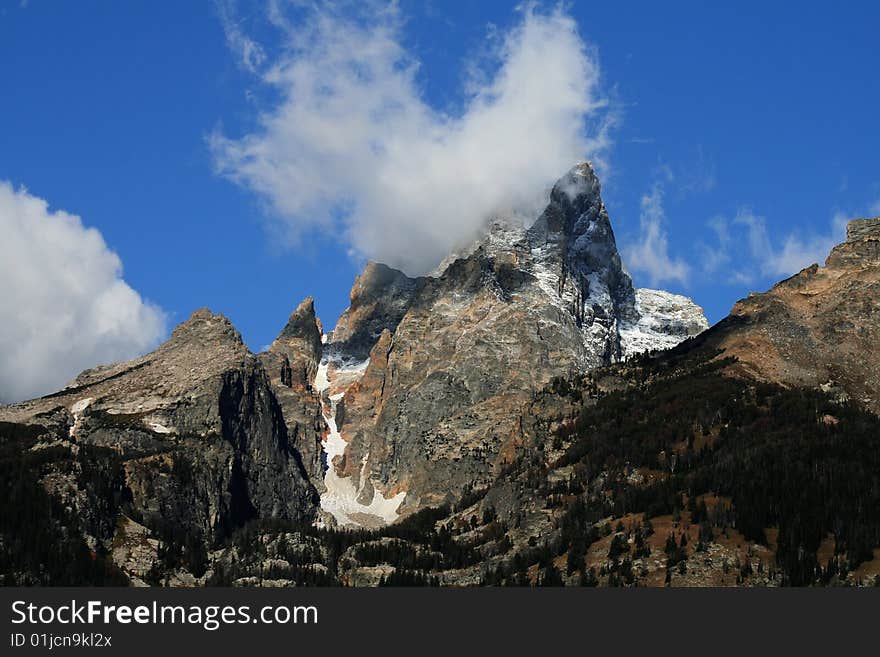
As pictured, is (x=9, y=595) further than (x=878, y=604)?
No

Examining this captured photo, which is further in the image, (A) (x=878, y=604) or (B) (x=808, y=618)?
(A) (x=878, y=604)

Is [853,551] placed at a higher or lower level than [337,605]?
higher

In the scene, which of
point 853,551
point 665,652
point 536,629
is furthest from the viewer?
point 853,551

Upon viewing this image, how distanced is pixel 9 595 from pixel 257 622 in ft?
94.7

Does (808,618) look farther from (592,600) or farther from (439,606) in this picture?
(439,606)

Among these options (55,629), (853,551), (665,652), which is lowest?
(665,652)

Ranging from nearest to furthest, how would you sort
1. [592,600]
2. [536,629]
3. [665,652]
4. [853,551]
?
[665,652] < [536,629] < [592,600] < [853,551]

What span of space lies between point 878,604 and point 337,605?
2428 inches

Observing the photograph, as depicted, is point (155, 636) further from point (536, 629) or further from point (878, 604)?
point (878, 604)

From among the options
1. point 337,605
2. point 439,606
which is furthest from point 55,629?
point 439,606

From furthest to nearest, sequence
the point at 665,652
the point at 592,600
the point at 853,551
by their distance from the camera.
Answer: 1. the point at 853,551
2. the point at 592,600
3. the point at 665,652

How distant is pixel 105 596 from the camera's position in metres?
130

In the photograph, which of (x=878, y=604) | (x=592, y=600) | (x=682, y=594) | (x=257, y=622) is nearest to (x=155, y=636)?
(x=257, y=622)

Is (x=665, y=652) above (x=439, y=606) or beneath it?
beneath
